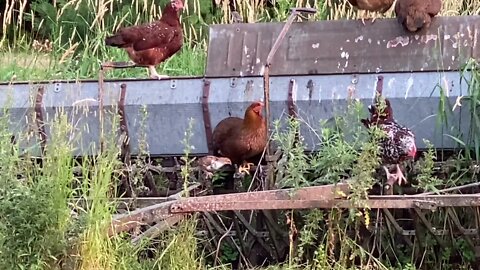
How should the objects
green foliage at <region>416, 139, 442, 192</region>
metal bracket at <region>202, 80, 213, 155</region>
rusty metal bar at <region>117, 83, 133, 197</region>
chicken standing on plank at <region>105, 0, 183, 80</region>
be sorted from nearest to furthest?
green foliage at <region>416, 139, 442, 192</region>
rusty metal bar at <region>117, 83, 133, 197</region>
metal bracket at <region>202, 80, 213, 155</region>
chicken standing on plank at <region>105, 0, 183, 80</region>

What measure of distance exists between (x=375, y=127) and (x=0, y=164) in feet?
5.17

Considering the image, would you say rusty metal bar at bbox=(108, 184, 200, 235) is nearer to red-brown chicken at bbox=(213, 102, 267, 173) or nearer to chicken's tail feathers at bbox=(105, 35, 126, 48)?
red-brown chicken at bbox=(213, 102, 267, 173)

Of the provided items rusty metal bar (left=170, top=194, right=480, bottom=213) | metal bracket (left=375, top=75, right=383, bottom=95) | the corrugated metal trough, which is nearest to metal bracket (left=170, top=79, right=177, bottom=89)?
the corrugated metal trough

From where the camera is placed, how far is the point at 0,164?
12.5 feet

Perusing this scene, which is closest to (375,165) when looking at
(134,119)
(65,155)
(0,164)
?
(65,155)

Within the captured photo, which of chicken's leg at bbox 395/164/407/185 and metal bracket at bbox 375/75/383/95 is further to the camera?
metal bracket at bbox 375/75/383/95

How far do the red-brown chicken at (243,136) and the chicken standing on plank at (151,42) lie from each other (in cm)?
93

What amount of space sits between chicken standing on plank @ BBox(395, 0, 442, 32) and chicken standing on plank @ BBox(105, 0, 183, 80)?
4.91 feet

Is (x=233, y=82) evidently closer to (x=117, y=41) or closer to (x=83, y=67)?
(x=117, y=41)

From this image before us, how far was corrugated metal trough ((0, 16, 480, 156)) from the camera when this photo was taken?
521cm

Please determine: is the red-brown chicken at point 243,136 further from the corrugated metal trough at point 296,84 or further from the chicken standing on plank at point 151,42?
the chicken standing on plank at point 151,42

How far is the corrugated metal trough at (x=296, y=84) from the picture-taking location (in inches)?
205

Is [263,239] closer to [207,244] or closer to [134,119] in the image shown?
[207,244]

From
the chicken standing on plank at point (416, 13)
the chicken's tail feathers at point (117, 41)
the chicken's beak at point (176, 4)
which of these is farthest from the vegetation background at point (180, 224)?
the chicken's beak at point (176, 4)
